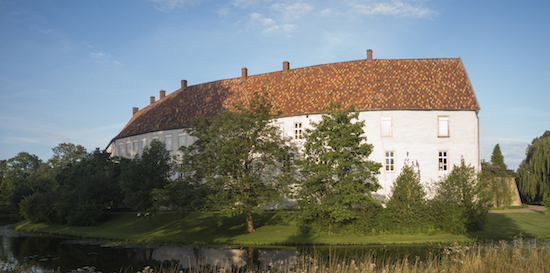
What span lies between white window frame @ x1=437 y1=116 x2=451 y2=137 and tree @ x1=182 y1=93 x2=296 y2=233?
14.1m

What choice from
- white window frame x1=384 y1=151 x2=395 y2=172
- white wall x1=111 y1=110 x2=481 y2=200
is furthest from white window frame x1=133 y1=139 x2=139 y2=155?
white window frame x1=384 y1=151 x2=395 y2=172

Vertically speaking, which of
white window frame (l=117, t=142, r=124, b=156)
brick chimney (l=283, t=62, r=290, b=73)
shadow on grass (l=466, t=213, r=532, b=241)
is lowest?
shadow on grass (l=466, t=213, r=532, b=241)

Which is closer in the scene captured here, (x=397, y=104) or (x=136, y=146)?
(x=397, y=104)

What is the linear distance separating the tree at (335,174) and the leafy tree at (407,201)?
1.32m

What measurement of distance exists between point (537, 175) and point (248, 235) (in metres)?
31.0

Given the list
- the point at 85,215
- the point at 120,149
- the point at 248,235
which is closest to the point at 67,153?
the point at 120,149

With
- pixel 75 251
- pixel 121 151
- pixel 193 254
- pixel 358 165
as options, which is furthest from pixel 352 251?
pixel 121 151

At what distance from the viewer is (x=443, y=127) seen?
33.7m

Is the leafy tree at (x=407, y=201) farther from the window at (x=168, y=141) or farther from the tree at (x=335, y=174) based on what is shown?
the window at (x=168, y=141)

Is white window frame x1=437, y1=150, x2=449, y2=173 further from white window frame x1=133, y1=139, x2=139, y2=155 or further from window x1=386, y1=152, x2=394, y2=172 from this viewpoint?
white window frame x1=133, y1=139, x2=139, y2=155

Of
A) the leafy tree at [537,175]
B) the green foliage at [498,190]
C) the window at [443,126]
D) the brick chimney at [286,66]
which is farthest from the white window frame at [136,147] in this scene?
the leafy tree at [537,175]

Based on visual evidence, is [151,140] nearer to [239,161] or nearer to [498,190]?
[239,161]

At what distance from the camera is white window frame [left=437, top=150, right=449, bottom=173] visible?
3350 centimetres

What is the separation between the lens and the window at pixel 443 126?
33.7m
